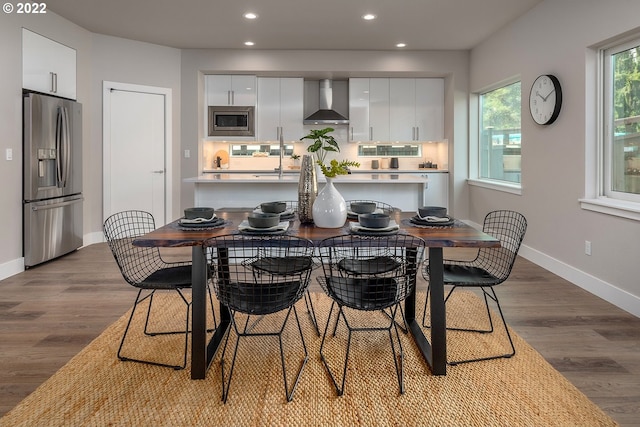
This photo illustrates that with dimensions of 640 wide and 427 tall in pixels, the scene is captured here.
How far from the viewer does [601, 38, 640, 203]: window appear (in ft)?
11.5

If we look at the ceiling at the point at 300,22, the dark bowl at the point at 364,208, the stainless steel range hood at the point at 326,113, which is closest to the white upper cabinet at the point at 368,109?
the stainless steel range hood at the point at 326,113

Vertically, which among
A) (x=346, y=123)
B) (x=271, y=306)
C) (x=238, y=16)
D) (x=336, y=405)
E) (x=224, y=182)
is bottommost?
(x=336, y=405)

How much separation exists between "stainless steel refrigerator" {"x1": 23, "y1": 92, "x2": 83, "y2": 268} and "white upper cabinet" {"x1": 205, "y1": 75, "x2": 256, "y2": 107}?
7.00 ft

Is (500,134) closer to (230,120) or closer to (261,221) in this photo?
(230,120)

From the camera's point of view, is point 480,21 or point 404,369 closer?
point 404,369

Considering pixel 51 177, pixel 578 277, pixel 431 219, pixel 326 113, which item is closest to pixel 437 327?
pixel 431 219

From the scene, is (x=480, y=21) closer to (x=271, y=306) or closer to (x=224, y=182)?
(x=224, y=182)

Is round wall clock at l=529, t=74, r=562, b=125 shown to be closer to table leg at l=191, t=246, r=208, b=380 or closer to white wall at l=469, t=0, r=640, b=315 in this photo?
white wall at l=469, t=0, r=640, b=315

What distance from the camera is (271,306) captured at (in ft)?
7.12

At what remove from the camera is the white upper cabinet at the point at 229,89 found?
7.04 metres

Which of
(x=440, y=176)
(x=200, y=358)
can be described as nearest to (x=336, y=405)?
(x=200, y=358)

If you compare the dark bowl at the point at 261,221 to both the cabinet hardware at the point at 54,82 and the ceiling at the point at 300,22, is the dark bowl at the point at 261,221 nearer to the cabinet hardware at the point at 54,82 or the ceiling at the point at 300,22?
the ceiling at the point at 300,22

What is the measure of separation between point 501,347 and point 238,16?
441 cm

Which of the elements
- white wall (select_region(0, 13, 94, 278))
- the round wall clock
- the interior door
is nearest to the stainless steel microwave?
the interior door
